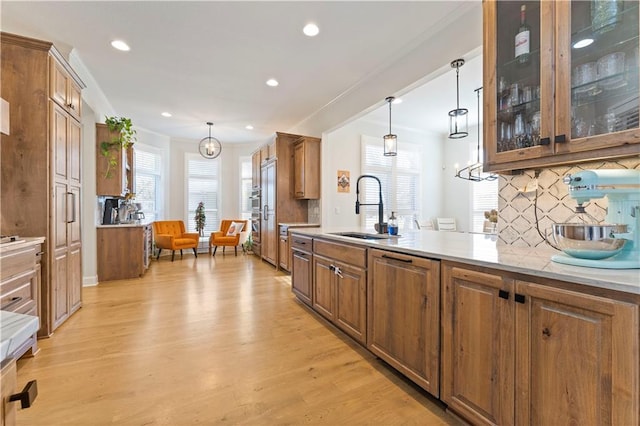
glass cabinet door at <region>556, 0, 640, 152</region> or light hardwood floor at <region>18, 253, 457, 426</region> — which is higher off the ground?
glass cabinet door at <region>556, 0, 640, 152</region>

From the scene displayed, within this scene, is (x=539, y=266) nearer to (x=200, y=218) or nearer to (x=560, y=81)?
(x=560, y=81)

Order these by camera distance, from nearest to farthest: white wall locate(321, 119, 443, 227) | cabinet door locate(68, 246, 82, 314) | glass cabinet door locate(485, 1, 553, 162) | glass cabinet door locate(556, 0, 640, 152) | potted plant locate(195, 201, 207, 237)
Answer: glass cabinet door locate(556, 0, 640, 152) → glass cabinet door locate(485, 1, 553, 162) → cabinet door locate(68, 246, 82, 314) → white wall locate(321, 119, 443, 227) → potted plant locate(195, 201, 207, 237)

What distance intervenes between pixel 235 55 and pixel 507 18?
290 cm

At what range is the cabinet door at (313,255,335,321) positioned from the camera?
2775 millimetres

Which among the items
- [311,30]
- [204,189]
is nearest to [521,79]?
[311,30]

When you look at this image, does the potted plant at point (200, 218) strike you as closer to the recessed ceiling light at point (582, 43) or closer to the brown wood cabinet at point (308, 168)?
the brown wood cabinet at point (308, 168)

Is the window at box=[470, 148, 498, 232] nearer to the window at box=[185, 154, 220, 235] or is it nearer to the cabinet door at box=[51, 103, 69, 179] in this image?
the window at box=[185, 154, 220, 235]

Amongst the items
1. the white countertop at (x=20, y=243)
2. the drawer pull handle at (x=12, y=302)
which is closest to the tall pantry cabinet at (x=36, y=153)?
the white countertop at (x=20, y=243)

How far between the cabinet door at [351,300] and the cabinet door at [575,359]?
115 cm

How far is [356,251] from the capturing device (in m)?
2.37

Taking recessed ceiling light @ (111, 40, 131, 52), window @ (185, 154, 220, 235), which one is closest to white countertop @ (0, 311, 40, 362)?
recessed ceiling light @ (111, 40, 131, 52)

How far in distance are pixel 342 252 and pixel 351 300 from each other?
41 centimetres

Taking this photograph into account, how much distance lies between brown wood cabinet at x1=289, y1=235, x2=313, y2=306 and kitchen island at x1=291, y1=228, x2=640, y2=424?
1035 mm

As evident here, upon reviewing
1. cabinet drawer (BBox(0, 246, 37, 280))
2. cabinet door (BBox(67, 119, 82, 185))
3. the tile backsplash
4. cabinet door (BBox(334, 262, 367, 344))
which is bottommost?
cabinet door (BBox(334, 262, 367, 344))
